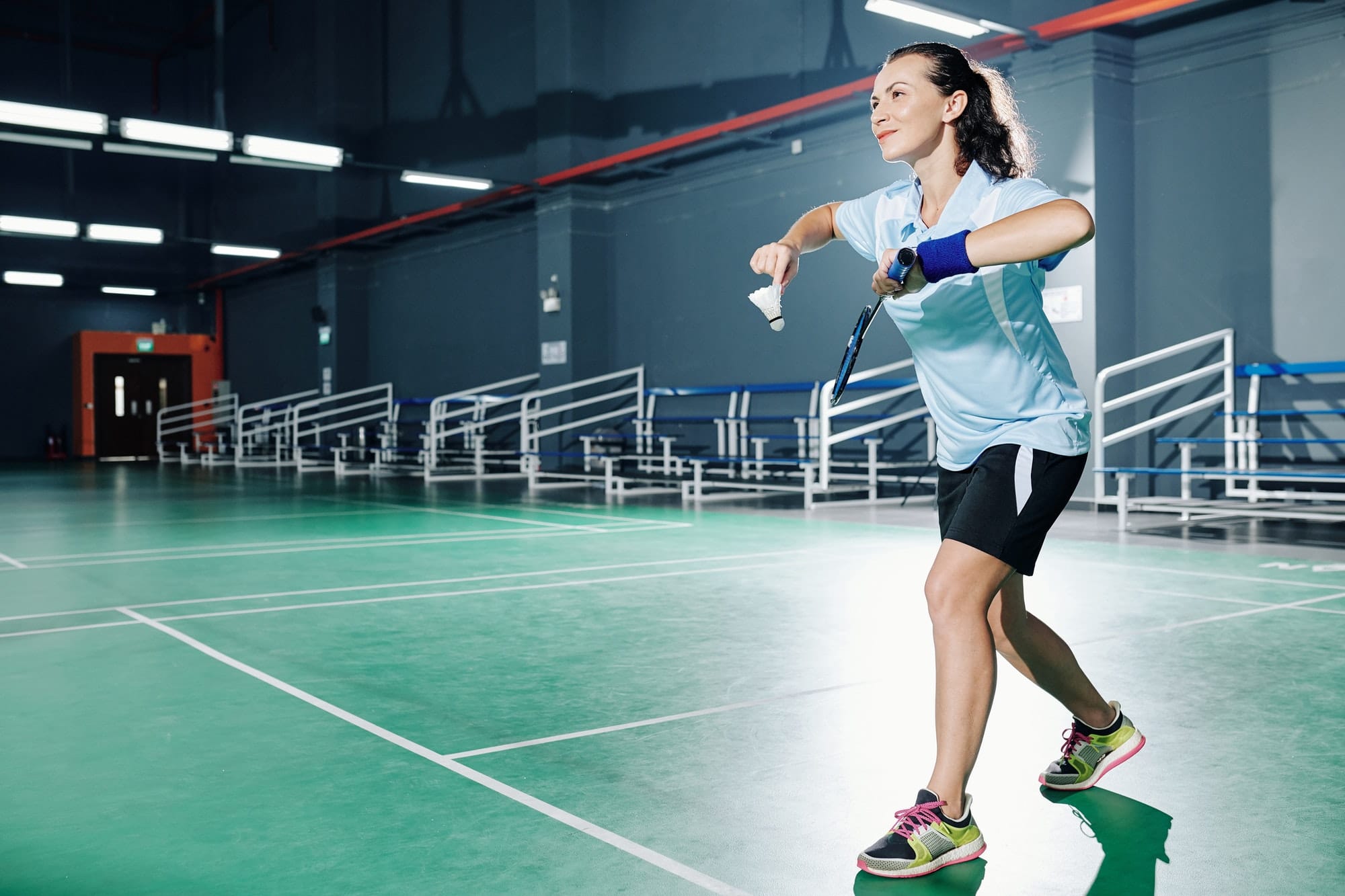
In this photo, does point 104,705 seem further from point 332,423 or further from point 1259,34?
point 332,423

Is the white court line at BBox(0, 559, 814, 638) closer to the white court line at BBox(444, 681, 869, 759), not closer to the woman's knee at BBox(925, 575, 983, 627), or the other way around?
the white court line at BBox(444, 681, 869, 759)

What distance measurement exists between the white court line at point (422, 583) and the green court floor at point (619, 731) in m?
0.03

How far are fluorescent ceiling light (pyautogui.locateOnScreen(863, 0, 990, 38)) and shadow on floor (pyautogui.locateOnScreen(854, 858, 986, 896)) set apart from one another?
6.91 metres

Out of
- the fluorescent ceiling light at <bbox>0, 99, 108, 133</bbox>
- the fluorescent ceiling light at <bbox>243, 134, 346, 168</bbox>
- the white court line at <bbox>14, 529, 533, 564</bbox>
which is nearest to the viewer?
the white court line at <bbox>14, 529, 533, 564</bbox>

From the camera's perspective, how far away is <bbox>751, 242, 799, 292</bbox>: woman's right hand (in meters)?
2.16

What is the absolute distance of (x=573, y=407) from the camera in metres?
14.4

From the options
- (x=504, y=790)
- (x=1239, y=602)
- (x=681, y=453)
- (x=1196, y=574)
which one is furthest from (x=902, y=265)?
(x=681, y=453)

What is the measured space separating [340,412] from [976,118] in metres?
17.2

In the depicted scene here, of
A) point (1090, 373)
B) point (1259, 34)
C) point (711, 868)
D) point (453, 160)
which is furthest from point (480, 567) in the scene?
point (453, 160)

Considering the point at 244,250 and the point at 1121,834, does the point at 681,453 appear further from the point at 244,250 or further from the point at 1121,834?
the point at 1121,834

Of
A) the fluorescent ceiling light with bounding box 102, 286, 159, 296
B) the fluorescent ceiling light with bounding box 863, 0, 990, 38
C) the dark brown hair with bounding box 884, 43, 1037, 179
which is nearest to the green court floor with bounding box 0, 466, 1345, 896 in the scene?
the dark brown hair with bounding box 884, 43, 1037, 179

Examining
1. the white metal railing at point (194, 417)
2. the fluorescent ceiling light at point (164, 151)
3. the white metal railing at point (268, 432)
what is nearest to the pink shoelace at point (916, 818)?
the fluorescent ceiling light at point (164, 151)

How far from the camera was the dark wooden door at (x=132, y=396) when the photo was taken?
76.6 ft

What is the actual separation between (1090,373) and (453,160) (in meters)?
10.6
